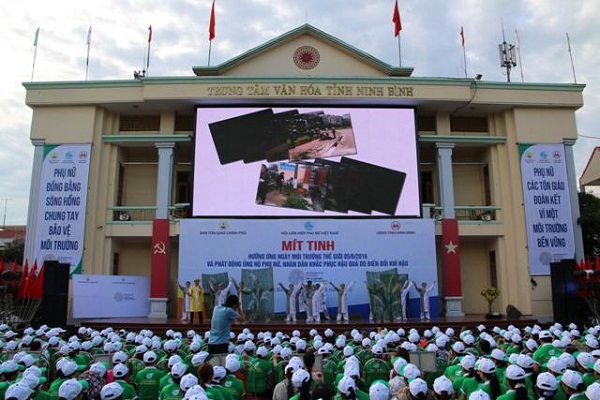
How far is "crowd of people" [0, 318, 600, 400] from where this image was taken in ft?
13.2

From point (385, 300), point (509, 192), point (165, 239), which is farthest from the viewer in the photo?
point (509, 192)

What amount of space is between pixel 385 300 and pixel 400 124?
21.2 feet

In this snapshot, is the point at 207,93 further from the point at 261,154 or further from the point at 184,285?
the point at 184,285

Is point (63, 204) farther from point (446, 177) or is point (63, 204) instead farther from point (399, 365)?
point (399, 365)

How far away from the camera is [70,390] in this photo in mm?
→ 3898

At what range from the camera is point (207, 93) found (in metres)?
18.9

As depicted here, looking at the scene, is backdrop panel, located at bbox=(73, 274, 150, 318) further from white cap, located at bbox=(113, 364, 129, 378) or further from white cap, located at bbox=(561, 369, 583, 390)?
white cap, located at bbox=(561, 369, 583, 390)

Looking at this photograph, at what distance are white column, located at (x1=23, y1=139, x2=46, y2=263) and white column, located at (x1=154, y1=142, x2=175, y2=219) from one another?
421cm

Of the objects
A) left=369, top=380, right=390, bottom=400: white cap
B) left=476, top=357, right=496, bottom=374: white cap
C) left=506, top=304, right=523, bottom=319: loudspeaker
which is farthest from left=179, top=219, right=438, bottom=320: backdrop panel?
left=369, top=380, right=390, bottom=400: white cap

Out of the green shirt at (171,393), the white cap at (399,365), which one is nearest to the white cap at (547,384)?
the white cap at (399,365)

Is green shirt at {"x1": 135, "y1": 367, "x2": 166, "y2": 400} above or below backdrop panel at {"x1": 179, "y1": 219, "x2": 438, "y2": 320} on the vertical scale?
below

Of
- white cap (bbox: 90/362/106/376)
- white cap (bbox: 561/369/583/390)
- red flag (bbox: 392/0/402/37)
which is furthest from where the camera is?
red flag (bbox: 392/0/402/37)

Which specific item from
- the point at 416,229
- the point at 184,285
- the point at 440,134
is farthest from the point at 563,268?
the point at 184,285

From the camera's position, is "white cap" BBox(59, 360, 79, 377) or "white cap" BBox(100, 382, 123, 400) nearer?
"white cap" BBox(100, 382, 123, 400)
